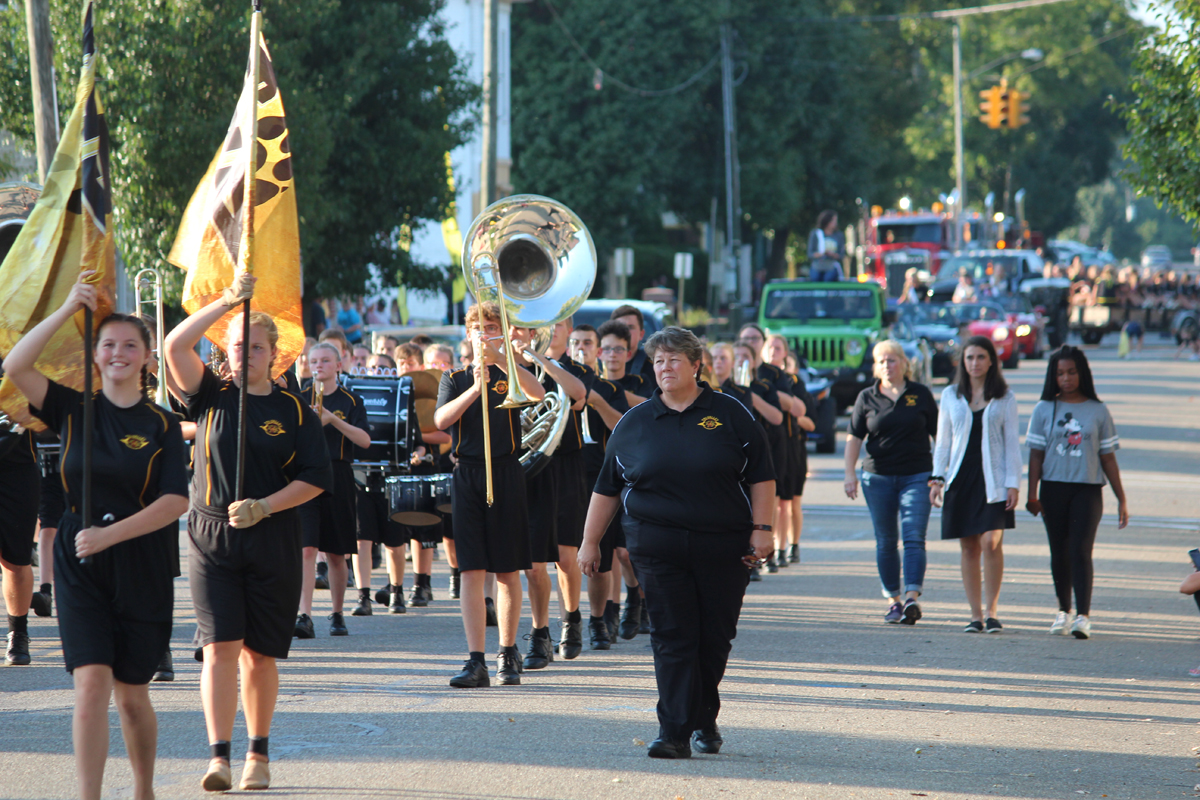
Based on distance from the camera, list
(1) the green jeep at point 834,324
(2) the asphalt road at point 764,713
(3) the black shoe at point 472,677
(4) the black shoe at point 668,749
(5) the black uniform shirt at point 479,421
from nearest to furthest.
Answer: (2) the asphalt road at point 764,713
(4) the black shoe at point 668,749
(3) the black shoe at point 472,677
(5) the black uniform shirt at point 479,421
(1) the green jeep at point 834,324

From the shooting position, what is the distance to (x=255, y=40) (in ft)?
20.0

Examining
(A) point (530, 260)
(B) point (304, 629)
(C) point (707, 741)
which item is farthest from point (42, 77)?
(C) point (707, 741)

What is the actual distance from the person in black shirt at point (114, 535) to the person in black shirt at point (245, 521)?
24cm

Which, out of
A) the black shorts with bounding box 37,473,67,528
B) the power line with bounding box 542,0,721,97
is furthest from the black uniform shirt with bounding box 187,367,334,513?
the power line with bounding box 542,0,721,97

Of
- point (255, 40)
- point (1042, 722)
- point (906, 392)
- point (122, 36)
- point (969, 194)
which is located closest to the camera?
point (255, 40)

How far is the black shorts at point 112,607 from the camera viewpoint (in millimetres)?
5125

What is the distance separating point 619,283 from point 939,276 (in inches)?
427

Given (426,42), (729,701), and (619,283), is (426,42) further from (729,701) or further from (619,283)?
(619,283)

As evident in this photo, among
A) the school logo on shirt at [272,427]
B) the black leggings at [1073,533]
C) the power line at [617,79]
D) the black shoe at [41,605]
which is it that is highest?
the power line at [617,79]

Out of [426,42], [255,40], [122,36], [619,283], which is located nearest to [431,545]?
[255,40]

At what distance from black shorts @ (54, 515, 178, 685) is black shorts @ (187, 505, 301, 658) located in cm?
32

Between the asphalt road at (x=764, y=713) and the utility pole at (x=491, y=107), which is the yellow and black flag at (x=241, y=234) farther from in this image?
the utility pole at (x=491, y=107)

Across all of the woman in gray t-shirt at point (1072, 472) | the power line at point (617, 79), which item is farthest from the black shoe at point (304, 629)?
the power line at point (617, 79)

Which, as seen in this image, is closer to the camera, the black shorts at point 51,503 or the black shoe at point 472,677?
the black shoe at point 472,677
